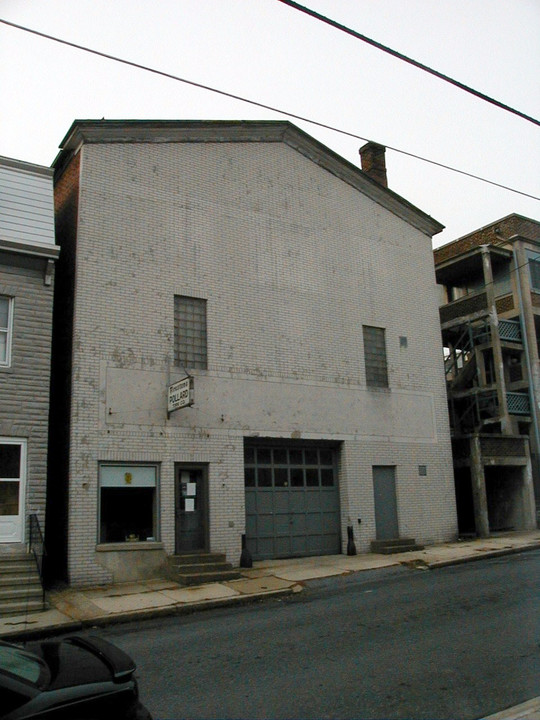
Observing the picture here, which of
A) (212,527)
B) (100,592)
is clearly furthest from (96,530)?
(212,527)

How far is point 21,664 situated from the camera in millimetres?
4715

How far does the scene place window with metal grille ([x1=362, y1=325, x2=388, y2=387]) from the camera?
1995 cm

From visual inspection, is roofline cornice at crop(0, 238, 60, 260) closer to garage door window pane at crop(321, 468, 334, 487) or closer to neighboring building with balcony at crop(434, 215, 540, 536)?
garage door window pane at crop(321, 468, 334, 487)

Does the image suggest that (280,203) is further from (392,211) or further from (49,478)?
(49,478)

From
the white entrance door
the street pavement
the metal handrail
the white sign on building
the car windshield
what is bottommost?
the street pavement

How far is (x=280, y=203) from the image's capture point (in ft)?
63.6

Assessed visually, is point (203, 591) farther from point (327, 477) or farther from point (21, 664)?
point (21, 664)

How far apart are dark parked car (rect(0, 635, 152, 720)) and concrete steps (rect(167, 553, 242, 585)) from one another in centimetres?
917

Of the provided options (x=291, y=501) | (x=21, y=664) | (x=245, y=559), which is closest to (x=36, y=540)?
(x=245, y=559)

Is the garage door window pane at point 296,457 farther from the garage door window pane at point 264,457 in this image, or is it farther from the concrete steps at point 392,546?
the concrete steps at point 392,546

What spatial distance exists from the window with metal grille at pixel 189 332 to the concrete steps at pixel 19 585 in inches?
223

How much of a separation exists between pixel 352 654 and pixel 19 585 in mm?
7217

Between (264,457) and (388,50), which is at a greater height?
(388,50)

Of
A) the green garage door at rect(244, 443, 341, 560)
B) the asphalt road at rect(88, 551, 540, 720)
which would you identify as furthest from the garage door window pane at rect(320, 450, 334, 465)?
the asphalt road at rect(88, 551, 540, 720)
